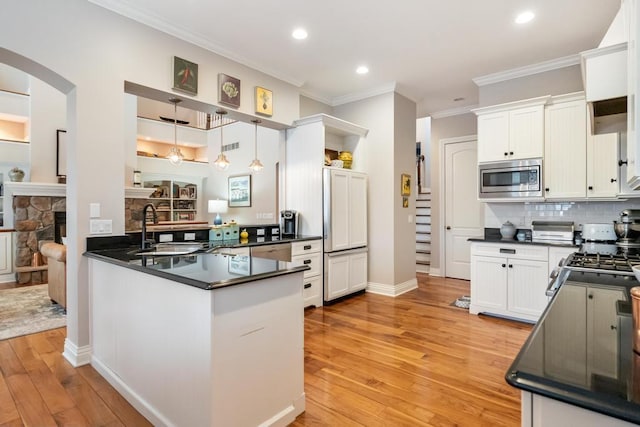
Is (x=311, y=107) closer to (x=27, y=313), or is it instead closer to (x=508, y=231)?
(x=508, y=231)

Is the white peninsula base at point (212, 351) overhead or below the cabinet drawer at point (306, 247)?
below

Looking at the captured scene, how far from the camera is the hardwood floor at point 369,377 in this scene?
203cm

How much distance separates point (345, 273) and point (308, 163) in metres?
1.62

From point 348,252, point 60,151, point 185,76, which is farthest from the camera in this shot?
point 60,151

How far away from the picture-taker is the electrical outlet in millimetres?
2785

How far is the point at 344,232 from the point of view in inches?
182

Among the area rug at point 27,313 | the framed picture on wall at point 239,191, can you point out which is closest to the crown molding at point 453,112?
the framed picture on wall at point 239,191

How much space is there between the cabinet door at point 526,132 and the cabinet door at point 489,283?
4.13 feet

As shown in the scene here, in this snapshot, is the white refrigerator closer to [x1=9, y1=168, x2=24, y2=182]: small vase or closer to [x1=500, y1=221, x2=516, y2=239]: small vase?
[x1=500, y1=221, x2=516, y2=239]: small vase

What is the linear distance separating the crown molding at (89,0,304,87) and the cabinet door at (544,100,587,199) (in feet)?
10.9

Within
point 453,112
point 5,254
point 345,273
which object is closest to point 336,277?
point 345,273

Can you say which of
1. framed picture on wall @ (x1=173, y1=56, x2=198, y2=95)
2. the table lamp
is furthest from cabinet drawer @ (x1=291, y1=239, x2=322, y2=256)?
the table lamp

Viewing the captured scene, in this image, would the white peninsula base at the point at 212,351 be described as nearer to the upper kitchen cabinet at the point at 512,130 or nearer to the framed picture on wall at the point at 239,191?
the upper kitchen cabinet at the point at 512,130

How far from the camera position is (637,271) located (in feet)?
3.97
